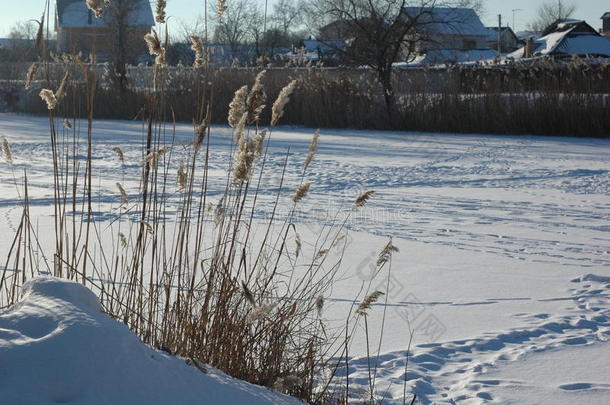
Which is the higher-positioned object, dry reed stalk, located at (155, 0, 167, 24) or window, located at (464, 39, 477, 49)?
window, located at (464, 39, 477, 49)

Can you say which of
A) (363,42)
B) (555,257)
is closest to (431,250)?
(555,257)

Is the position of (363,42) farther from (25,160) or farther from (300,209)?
(300,209)

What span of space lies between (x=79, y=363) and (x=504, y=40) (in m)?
61.7

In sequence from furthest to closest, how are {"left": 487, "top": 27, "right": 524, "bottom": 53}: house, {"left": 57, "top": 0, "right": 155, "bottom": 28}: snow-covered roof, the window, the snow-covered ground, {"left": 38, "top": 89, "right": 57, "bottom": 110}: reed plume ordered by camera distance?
1. {"left": 487, "top": 27, "right": 524, "bottom": 53}: house
2. the window
3. {"left": 57, "top": 0, "right": 155, "bottom": 28}: snow-covered roof
4. the snow-covered ground
5. {"left": 38, "top": 89, "right": 57, "bottom": 110}: reed plume

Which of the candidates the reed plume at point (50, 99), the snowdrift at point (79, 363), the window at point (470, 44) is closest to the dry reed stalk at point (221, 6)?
the reed plume at point (50, 99)

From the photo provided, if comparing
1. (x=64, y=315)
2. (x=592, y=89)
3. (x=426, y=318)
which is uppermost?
(x=592, y=89)

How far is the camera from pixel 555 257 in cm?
431

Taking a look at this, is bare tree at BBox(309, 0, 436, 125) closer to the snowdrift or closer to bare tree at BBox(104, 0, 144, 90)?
bare tree at BBox(104, 0, 144, 90)

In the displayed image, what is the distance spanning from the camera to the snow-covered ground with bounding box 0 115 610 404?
272cm

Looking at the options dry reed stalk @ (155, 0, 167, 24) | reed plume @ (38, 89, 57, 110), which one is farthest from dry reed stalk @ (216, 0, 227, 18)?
reed plume @ (38, 89, 57, 110)

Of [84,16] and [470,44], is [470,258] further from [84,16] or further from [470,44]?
[470,44]

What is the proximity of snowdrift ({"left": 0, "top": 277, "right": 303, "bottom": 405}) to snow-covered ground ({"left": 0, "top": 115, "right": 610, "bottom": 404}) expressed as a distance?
101 centimetres

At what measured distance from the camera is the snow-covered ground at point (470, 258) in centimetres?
272

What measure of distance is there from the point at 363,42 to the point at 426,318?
1356 cm
